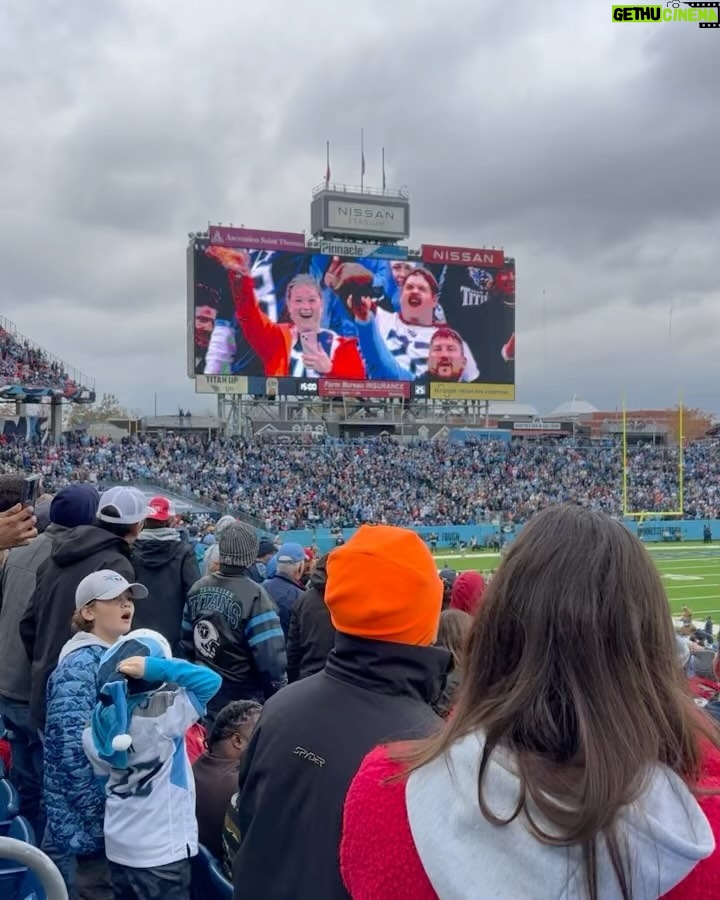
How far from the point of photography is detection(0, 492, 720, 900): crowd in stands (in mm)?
1144

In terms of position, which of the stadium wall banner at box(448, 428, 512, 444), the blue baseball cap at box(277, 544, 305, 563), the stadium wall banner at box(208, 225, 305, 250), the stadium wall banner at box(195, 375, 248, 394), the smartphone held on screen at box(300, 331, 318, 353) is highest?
the stadium wall banner at box(208, 225, 305, 250)

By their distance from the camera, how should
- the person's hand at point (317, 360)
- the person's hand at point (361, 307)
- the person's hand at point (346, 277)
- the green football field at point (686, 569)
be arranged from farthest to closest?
the person's hand at point (361, 307)
the person's hand at point (346, 277)
the person's hand at point (317, 360)
the green football field at point (686, 569)

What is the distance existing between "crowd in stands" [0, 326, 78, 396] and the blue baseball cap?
3084cm

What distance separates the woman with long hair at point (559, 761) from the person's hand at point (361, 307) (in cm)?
3820

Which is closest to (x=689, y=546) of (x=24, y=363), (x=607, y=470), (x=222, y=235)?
(x=607, y=470)

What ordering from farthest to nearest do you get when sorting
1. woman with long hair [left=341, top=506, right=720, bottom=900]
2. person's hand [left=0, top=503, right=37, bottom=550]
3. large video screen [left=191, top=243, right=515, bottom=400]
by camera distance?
1. large video screen [left=191, top=243, right=515, bottom=400]
2. person's hand [left=0, top=503, right=37, bottom=550]
3. woman with long hair [left=341, top=506, right=720, bottom=900]

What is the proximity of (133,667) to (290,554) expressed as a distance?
3.16 meters

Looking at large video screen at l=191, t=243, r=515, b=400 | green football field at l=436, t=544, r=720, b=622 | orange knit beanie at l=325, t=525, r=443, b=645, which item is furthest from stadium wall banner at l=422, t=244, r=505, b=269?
orange knit beanie at l=325, t=525, r=443, b=645

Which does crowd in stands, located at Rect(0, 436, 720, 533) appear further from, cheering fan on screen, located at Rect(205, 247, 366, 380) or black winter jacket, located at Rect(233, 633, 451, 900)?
black winter jacket, located at Rect(233, 633, 451, 900)

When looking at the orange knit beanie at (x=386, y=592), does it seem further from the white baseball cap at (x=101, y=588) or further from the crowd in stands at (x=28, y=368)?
the crowd in stands at (x=28, y=368)

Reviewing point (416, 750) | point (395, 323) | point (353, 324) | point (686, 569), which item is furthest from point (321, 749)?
point (395, 323)

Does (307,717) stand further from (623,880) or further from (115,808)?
(115,808)

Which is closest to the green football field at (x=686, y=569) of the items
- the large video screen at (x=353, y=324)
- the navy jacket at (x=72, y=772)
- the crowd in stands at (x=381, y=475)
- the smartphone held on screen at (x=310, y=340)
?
the crowd in stands at (x=381, y=475)

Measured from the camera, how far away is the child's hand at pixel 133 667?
281 cm
